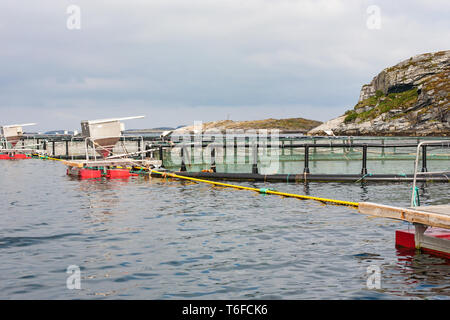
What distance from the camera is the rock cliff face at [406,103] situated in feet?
440

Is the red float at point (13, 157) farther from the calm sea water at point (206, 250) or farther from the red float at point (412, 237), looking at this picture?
the red float at point (412, 237)

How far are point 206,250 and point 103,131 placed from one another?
2015 cm

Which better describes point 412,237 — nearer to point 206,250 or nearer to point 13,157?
point 206,250

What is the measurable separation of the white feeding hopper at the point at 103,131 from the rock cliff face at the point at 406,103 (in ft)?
369

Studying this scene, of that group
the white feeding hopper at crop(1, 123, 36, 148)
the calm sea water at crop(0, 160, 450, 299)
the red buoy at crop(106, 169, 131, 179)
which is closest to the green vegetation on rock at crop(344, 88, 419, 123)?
the white feeding hopper at crop(1, 123, 36, 148)

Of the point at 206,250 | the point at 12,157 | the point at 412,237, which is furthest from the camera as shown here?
the point at 12,157

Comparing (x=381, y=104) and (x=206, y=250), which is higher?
(x=381, y=104)

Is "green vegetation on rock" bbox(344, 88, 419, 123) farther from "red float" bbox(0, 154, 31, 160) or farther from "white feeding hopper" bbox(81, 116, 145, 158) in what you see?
"white feeding hopper" bbox(81, 116, 145, 158)

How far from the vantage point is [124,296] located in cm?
848

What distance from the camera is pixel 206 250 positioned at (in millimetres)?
11586

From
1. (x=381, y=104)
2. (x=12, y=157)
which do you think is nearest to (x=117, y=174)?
(x=12, y=157)
